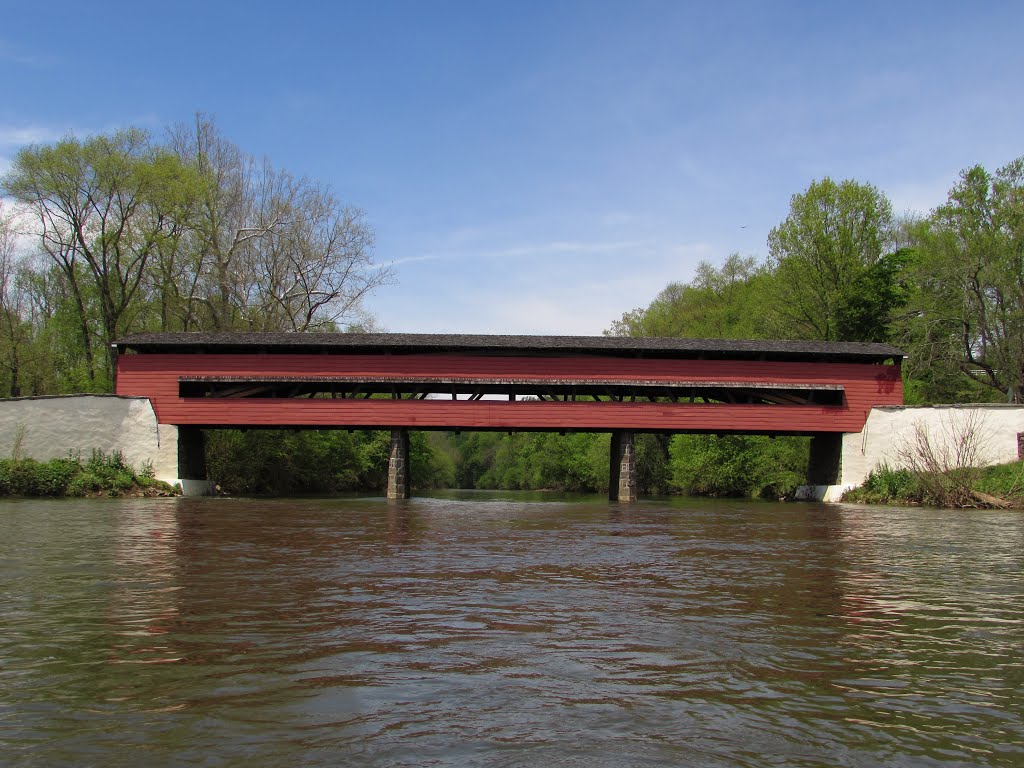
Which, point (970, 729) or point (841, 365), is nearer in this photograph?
point (970, 729)

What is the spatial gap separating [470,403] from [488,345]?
84.1 inches

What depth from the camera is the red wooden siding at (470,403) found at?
88.5 ft

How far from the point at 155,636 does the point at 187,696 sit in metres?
1.53

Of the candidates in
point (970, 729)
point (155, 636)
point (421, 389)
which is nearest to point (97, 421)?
point (421, 389)

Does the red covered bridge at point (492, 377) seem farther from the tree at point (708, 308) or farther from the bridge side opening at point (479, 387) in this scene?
the tree at point (708, 308)

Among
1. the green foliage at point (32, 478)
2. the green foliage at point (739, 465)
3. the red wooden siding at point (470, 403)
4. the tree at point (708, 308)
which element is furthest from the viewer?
the tree at point (708, 308)

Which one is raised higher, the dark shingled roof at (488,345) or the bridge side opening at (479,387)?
the dark shingled roof at (488,345)

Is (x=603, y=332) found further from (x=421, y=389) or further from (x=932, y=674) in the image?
(x=932, y=674)

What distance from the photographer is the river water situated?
12.4ft

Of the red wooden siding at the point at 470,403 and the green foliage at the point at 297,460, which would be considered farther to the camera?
the green foliage at the point at 297,460

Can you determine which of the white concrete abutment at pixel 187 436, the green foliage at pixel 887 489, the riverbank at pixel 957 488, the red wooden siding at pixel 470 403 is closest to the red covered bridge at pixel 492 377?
the red wooden siding at pixel 470 403

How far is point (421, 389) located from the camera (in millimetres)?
29234

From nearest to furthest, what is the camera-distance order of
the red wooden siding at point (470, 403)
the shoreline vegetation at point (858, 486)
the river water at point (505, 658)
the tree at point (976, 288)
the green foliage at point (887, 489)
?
the river water at point (505, 658) < the shoreline vegetation at point (858, 486) < the green foliage at point (887, 489) < the red wooden siding at point (470, 403) < the tree at point (976, 288)

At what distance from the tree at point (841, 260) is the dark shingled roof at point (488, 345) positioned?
1149cm
